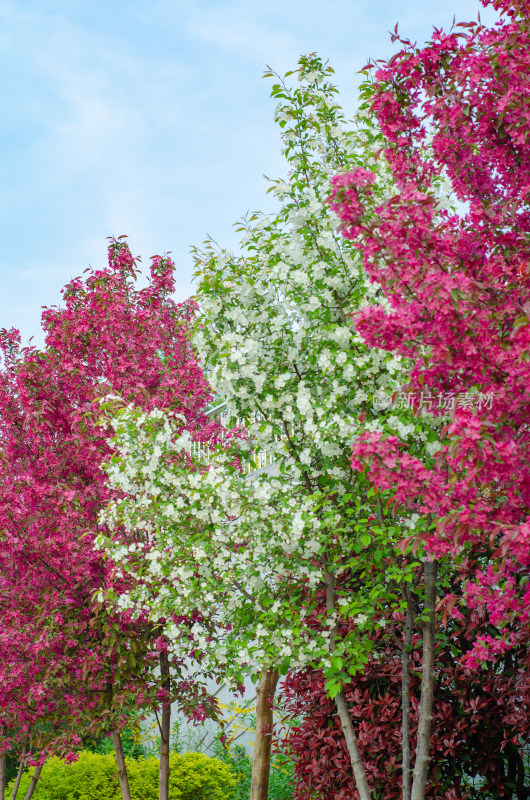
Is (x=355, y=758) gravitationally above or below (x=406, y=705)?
below

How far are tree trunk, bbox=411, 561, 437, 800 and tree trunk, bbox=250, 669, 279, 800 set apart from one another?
2.29 meters

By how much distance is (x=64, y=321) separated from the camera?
19.6 ft

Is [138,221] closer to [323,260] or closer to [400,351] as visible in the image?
[323,260]

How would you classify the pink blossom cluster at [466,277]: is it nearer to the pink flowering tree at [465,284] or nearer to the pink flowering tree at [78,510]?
the pink flowering tree at [465,284]

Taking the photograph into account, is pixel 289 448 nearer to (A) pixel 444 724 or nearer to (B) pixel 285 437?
(B) pixel 285 437

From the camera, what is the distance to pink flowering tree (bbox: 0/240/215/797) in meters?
5.46

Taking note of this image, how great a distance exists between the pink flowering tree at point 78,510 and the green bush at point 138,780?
1265mm

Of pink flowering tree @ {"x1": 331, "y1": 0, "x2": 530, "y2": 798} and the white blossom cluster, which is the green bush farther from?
pink flowering tree @ {"x1": 331, "y1": 0, "x2": 530, "y2": 798}

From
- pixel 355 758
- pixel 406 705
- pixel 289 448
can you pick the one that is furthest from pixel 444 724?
pixel 289 448

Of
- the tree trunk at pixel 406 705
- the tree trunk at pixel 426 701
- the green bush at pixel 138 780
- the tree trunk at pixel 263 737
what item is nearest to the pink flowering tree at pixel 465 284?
the tree trunk at pixel 426 701

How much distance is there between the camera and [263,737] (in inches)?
230

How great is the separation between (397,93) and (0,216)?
20.9ft

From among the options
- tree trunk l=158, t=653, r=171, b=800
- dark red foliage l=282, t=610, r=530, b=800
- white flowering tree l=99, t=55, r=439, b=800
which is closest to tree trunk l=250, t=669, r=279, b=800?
tree trunk l=158, t=653, r=171, b=800

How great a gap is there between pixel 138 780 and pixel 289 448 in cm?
508
